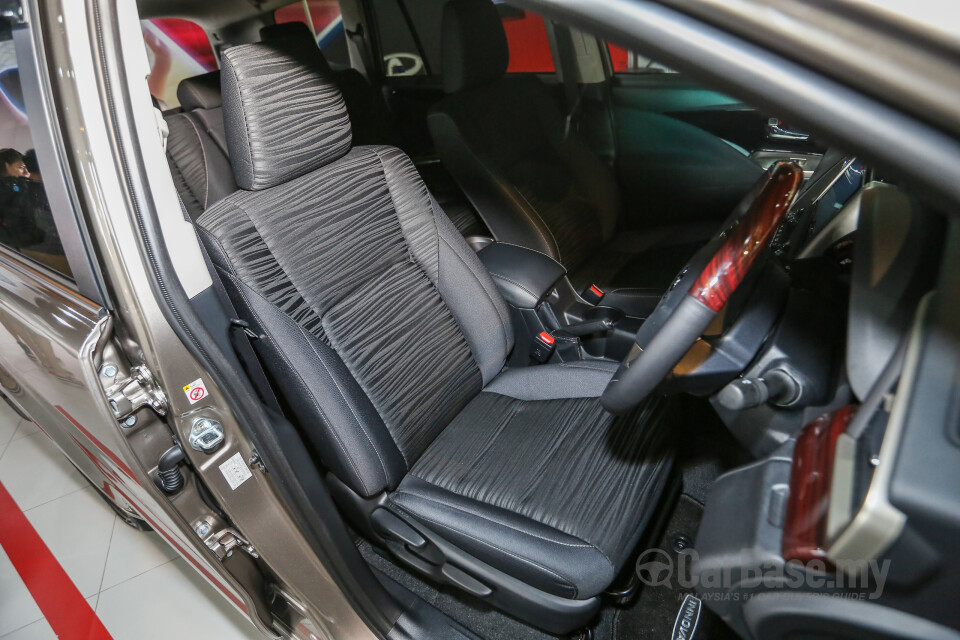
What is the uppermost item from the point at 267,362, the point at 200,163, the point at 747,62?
the point at 747,62

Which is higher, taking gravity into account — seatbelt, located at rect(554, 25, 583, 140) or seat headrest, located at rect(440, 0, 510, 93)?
seat headrest, located at rect(440, 0, 510, 93)

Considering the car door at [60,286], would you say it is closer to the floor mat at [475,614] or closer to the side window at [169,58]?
the floor mat at [475,614]

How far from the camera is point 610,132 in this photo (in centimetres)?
256

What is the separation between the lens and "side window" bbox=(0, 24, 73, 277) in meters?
0.93

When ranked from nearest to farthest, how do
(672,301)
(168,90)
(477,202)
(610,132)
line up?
(672,301), (477,202), (610,132), (168,90)

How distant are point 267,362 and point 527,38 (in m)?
2.03

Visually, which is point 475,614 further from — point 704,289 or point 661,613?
point 704,289

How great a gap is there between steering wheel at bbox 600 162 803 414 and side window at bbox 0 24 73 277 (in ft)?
2.95

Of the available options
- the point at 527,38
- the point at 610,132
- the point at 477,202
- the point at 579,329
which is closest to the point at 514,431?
the point at 579,329

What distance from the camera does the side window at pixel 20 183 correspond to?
36.5 inches

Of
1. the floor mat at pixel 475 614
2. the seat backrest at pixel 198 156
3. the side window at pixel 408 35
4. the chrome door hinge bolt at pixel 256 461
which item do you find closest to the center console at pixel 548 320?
the floor mat at pixel 475 614

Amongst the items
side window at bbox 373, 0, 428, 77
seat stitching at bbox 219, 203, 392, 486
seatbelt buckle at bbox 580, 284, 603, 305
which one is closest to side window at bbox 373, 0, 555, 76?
side window at bbox 373, 0, 428, 77

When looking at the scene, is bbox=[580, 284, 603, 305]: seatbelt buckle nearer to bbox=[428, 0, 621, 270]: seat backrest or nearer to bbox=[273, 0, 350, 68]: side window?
bbox=[428, 0, 621, 270]: seat backrest

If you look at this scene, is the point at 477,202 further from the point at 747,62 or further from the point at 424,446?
the point at 747,62
